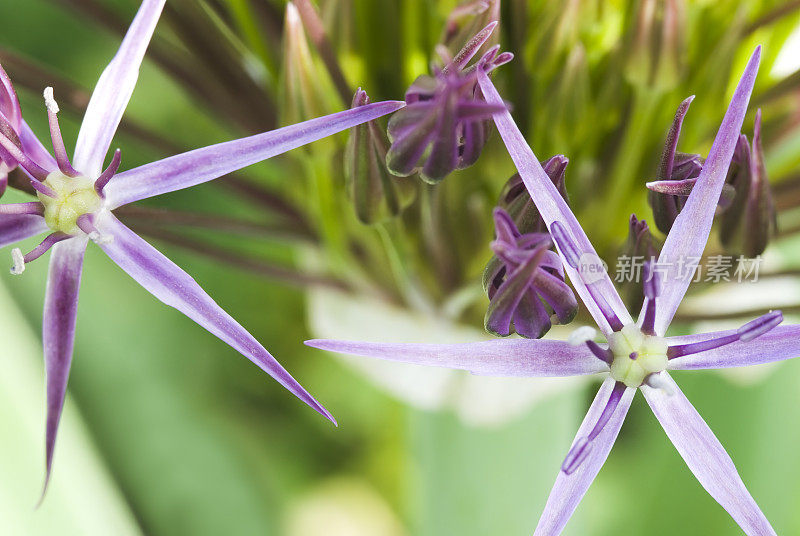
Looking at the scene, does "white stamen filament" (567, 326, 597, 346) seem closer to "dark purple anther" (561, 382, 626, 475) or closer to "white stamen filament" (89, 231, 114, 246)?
"dark purple anther" (561, 382, 626, 475)

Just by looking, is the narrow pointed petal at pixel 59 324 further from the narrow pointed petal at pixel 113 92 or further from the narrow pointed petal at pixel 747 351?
the narrow pointed petal at pixel 747 351

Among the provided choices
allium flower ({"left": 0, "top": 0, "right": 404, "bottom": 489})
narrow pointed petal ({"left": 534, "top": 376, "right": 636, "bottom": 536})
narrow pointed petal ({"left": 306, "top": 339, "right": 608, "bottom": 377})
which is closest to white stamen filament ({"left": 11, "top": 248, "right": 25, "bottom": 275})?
allium flower ({"left": 0, "top": 0, "right": 404, "bottom": 489})

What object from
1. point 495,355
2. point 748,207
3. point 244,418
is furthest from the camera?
point 244,418

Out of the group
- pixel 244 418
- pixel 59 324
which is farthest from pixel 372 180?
pixel 244 418

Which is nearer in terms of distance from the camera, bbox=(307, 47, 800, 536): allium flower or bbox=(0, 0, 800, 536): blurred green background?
bbox=(307, 47, 800, 536): allium flower

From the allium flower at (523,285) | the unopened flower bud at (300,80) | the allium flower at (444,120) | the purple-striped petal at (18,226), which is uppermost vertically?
the unopened flower bud at (300,80)

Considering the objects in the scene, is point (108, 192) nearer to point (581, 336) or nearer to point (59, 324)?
point (59, 324)

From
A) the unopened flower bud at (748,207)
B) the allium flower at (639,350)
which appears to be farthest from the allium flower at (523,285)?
the unopened flower bud at (748,207)
